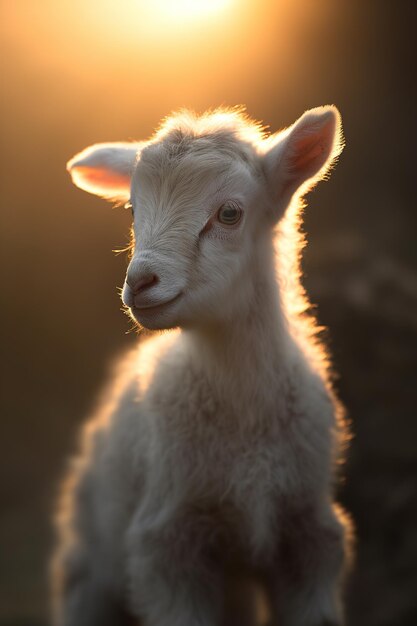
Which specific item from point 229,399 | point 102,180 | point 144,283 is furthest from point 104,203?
point 144,283

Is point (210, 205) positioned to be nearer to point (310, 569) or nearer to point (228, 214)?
point (228, 214)

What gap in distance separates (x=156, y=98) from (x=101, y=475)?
3.89 meters

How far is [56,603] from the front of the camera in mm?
4141

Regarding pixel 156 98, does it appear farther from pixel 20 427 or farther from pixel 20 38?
pixel 20 427

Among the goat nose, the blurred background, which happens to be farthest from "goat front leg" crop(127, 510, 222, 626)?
the blurred background

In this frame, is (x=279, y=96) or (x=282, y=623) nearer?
(x=282, y=623)

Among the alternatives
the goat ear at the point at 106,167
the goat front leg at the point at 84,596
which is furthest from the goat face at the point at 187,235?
the goat front leg at the point at 84,596

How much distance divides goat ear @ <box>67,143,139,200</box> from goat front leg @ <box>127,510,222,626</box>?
127 cm

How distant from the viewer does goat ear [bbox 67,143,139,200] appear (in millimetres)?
3453

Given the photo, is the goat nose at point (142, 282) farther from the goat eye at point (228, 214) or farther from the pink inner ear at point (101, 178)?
the pink inner ear at point (101, 178)

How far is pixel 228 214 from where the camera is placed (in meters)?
3.01

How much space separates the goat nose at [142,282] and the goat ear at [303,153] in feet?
2.17

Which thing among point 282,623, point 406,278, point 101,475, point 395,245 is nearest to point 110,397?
point 101,475

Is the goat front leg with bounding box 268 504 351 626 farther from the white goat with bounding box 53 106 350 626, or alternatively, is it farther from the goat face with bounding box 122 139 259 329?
the goat face with bounding box 122 139 259 329
